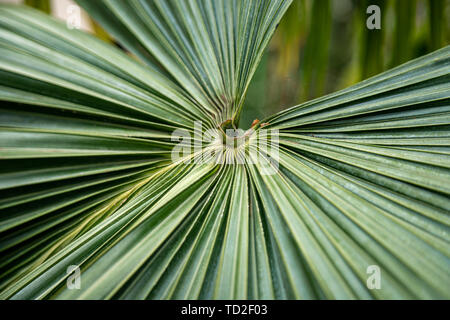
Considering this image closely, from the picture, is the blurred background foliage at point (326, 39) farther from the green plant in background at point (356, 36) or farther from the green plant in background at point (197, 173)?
the green plant in background at point (197, 173)

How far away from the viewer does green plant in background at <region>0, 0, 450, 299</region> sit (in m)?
0.39

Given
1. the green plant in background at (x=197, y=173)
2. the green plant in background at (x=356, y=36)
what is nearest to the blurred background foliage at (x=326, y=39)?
the green plant in background at (x=356, y=36)

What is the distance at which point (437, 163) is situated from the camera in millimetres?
437

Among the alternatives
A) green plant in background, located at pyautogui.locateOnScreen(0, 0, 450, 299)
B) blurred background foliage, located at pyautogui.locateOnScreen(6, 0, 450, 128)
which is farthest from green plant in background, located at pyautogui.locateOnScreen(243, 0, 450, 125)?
green plant in background, located at pyautogui.locateOnScreen(0, 0, 450, 299)

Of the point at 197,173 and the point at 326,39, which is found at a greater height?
the point at 326,39

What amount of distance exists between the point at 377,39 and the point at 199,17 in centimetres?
55

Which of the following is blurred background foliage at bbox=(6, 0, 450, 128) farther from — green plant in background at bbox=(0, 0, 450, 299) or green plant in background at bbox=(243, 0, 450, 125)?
green plant in background at bbox=(0, 0, 450, 299)

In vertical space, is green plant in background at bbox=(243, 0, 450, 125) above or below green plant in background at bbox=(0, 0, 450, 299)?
above

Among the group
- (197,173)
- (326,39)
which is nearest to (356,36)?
(326,39)

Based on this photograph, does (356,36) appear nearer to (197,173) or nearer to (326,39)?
(326,39)

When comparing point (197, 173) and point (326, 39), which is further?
point (326, 39)

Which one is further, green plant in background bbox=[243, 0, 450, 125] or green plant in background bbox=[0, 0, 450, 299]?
green plant in background bbox=[243, 0, 450, 125]

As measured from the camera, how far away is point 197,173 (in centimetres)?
51

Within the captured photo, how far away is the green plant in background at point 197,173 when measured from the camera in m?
0.39
